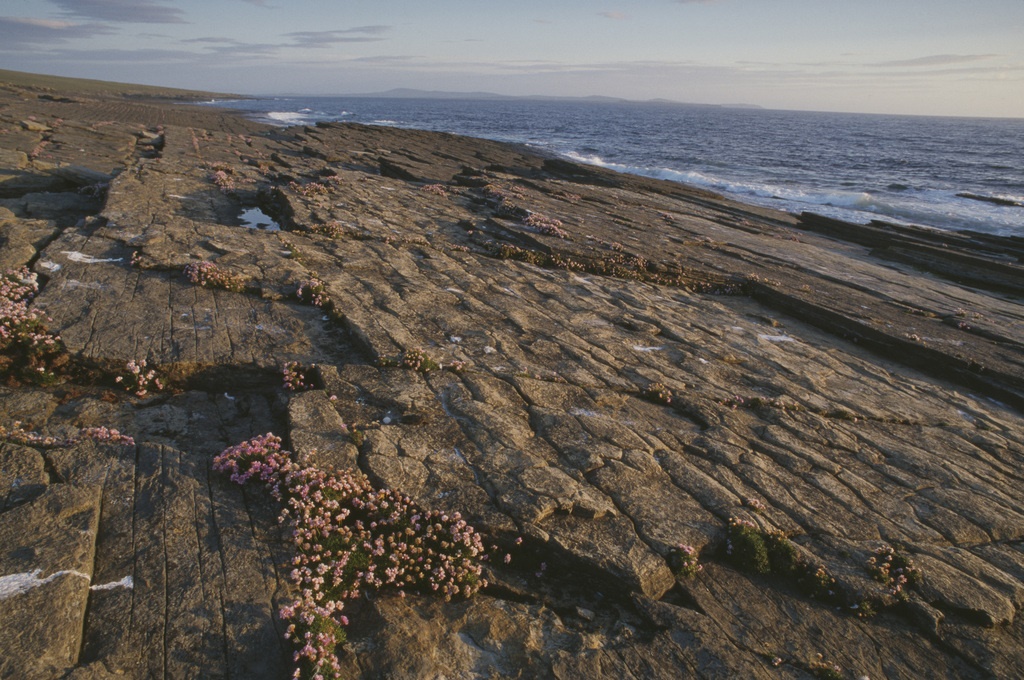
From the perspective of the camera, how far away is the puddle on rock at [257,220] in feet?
57.8

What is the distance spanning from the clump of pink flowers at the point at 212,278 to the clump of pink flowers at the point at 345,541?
557cm

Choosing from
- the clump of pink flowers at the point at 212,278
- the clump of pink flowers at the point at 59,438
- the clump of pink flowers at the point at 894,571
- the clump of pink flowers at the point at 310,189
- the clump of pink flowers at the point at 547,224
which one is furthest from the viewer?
the clump of pink flowers at the point at 310,189

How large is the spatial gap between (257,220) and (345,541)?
15099mm

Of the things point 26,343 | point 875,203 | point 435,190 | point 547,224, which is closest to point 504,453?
point 26,343

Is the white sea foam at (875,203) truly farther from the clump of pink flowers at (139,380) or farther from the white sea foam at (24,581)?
the white sea foam at (24,581)

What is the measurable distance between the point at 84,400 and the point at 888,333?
1827cm

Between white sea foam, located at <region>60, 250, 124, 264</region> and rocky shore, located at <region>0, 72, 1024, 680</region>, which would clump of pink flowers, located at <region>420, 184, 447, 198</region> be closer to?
rocky shore, located at <region>0, 72, 1024, 680</region>

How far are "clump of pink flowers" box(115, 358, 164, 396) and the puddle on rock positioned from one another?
9.49 metres

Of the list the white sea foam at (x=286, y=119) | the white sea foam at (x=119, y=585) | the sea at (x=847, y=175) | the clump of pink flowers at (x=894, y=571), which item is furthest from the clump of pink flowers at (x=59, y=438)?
the white sea foam at (x=286, y=119)

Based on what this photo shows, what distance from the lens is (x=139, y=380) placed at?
8430 mm

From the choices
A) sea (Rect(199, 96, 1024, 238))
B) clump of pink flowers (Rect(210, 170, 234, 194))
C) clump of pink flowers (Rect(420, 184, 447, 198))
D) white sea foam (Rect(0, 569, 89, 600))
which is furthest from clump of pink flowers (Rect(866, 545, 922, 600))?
sea (Rect(199, 96, 1024, 238))

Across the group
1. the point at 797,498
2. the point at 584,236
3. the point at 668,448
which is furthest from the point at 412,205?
the point at 797,498

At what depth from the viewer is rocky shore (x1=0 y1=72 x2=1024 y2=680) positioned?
18.2 feet

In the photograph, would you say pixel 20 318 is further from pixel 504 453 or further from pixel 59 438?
pixel 504 453
